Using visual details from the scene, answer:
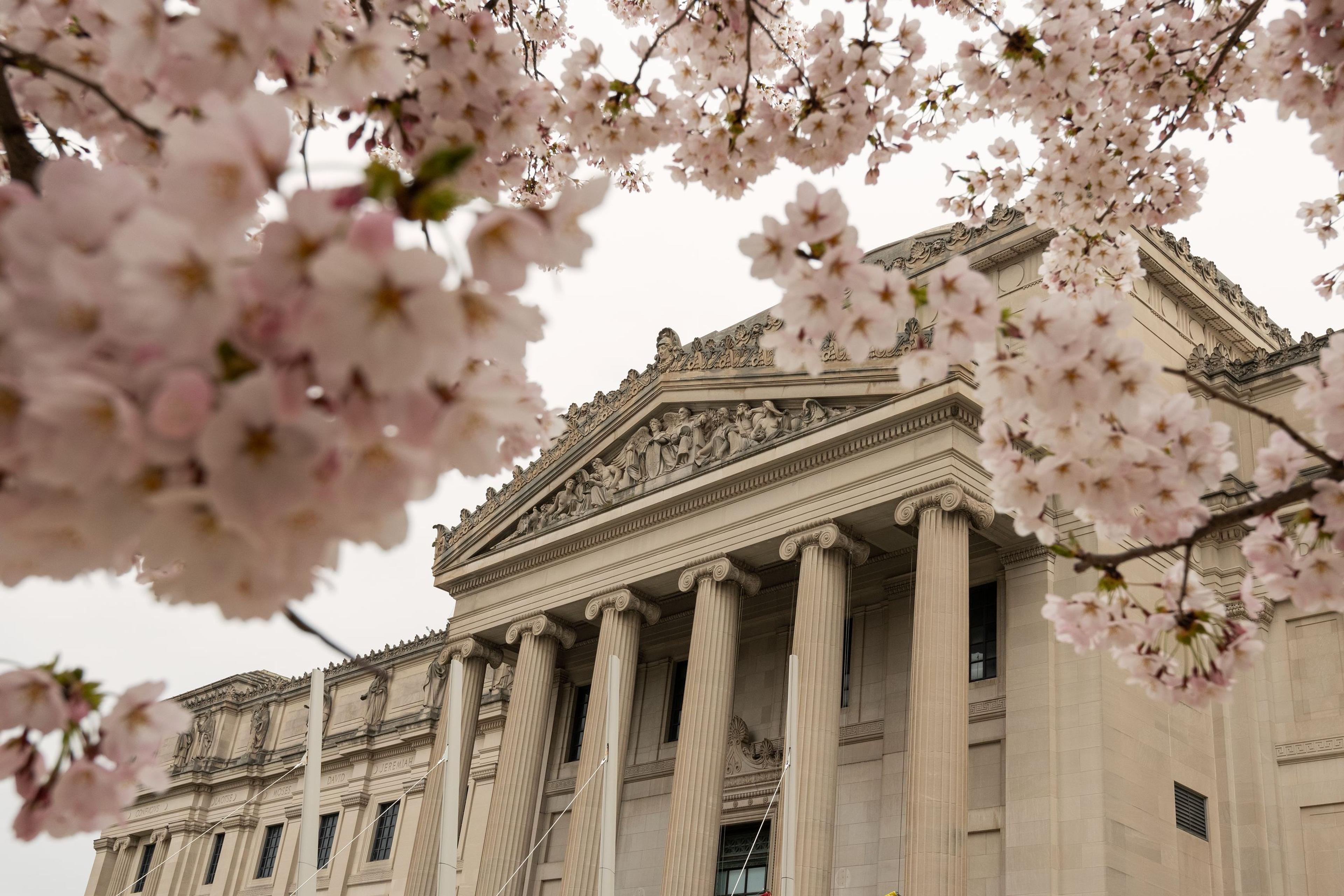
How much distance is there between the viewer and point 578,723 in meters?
33.2

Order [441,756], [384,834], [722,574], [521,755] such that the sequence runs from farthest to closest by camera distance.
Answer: [384,834] < [441,756] < [521,755] < [722,574]

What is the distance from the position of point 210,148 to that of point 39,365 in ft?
1.48

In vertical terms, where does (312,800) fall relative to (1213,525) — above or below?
above

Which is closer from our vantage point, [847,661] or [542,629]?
[847,661]

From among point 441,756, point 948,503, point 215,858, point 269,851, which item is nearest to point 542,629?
point 441,756

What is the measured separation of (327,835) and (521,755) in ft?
66.3

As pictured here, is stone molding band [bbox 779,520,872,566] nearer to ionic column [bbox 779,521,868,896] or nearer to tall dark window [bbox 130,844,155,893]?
ionic column [bbox 779,521,868,896]

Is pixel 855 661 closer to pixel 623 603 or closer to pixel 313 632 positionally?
pixel 623 603

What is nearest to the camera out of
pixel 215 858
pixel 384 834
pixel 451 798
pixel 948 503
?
pixel 451 798

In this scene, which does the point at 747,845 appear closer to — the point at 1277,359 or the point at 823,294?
the point at 1277,359

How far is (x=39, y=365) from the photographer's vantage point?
6.30 ft

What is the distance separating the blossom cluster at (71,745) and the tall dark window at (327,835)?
144 feet

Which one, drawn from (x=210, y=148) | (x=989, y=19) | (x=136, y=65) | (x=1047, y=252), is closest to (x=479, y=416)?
(x=210, y=148)

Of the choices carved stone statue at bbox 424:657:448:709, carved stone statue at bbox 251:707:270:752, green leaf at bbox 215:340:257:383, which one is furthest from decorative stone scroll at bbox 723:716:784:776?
carved stone statue at bbox 251:707:270:752
